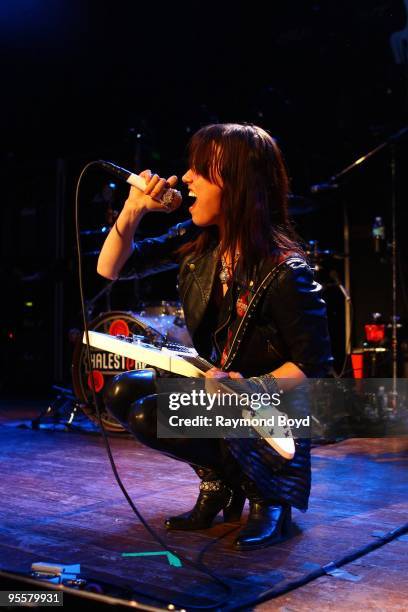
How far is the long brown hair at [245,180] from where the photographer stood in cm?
→ 188

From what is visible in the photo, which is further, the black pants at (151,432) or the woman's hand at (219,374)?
the black pants at (151,432)

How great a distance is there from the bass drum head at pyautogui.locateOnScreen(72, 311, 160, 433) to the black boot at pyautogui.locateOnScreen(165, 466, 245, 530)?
2.30 m

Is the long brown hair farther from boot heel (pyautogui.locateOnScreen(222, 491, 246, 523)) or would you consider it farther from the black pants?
boot heel (pyautogui.locateOnScreen(222, 491, 246, 523))

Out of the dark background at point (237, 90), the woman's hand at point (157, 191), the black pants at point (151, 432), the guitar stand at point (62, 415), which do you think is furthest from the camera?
the dark background at point (237, 90)

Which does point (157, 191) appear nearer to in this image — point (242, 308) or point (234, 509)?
point (242, 308)

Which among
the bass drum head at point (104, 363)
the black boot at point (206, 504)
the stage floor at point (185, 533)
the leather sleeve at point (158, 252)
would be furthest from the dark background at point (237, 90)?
the black boot at point (206, 504)

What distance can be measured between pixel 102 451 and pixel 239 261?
2.08 m

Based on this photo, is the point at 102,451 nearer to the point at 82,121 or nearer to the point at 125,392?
the point at 125,392

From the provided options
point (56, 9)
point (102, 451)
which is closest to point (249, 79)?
point (56, 9)

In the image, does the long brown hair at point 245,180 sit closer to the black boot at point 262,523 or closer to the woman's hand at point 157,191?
the woman's hand at point 157,191

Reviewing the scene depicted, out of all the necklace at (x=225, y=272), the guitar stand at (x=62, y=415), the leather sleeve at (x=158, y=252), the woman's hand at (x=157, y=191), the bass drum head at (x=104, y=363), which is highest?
the woman's hand at (x=157, y=191)

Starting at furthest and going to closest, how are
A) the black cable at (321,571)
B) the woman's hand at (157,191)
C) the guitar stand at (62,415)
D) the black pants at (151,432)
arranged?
the guitar stand at (62,415), the black pants at (151,432), the woman's hand at (157,191), the black cable at (321,571)

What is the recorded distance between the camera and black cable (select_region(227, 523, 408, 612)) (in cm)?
139

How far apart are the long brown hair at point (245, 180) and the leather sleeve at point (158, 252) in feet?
0.80
